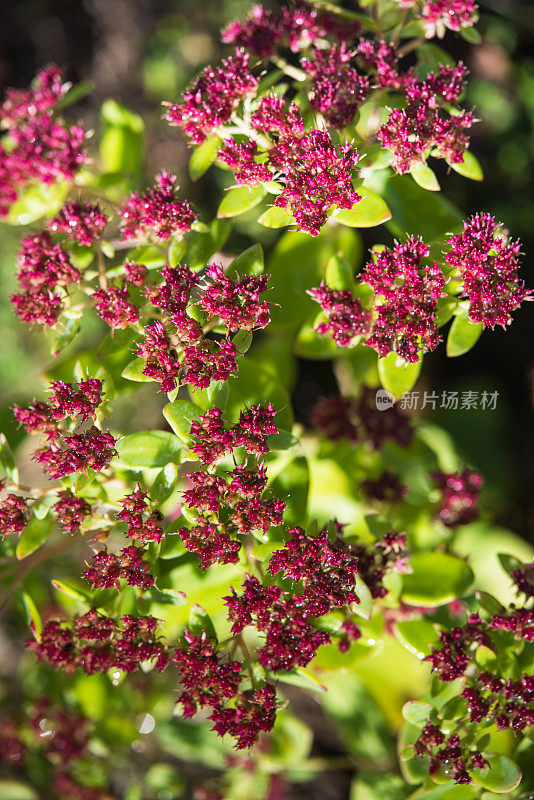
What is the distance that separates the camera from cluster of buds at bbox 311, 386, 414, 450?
2195 millimetres

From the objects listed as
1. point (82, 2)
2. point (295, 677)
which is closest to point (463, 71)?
point (295, 677)

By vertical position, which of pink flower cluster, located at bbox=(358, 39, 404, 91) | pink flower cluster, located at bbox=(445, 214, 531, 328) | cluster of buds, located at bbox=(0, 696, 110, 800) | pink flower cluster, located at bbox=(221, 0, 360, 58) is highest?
pink flower cluster, located at bbox=(221, 0, 360, 58)

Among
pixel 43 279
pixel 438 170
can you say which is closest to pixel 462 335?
pixel 43 279

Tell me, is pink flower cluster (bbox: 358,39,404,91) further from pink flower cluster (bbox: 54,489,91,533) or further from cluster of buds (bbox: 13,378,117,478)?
pink flower cluster (bbox: 54,489,91,533)

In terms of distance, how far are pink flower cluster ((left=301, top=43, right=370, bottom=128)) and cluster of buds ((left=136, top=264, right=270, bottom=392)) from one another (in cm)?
50

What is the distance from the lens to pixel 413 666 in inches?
99.3

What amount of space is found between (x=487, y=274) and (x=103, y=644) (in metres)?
1.42

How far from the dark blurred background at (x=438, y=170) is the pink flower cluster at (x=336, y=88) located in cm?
132

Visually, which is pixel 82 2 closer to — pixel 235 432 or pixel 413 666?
pixel 235 432

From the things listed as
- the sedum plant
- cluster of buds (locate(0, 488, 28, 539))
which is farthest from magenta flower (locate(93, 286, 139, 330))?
cluster of buds (locate(0, 488, 28, 539))

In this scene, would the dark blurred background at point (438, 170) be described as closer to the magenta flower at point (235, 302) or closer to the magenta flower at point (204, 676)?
the magenta flower at point (235, 302)

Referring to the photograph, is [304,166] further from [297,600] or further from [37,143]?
[297,600]

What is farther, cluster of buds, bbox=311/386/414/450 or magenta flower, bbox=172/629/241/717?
cluster of buds, bbox=311/386/414/450

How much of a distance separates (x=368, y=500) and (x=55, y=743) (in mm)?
1651
